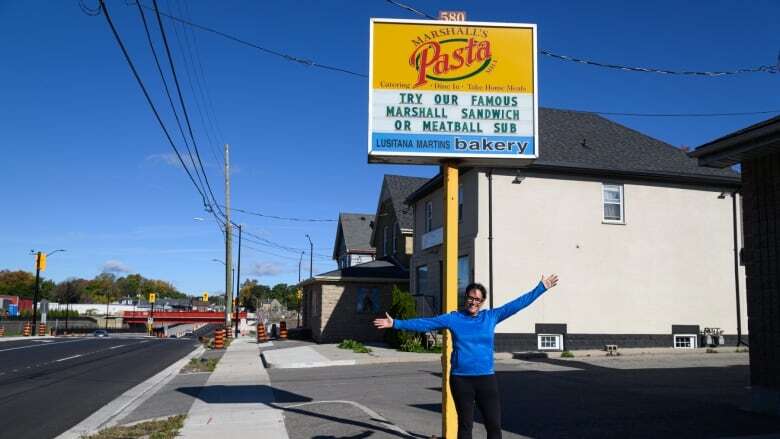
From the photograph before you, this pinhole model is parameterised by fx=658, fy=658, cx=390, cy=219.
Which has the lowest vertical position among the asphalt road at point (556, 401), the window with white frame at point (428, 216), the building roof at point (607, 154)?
the asphalt road at point (556, 401)

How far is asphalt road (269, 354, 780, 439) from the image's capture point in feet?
27.0

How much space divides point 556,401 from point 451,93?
5207mm

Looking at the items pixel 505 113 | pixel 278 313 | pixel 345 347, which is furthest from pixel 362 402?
pixel 278 313

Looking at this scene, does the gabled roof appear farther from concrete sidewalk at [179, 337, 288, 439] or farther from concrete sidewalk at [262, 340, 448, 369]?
concrete sidewalk at [179, 337, 288, 439]

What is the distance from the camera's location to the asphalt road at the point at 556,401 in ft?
27.0

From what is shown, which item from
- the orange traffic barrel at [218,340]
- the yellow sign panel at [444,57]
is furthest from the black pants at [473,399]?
the orange traffic barrel at [218,340]

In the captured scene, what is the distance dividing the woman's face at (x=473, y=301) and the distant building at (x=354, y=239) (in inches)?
1409

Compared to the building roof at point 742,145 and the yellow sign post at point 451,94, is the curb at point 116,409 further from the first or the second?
the building roof at point 742,145

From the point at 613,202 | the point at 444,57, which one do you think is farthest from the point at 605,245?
the point at 444,57

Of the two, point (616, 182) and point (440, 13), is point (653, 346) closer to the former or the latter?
point (616, 182)

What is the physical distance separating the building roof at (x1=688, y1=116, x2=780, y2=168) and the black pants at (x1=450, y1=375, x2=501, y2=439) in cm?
583

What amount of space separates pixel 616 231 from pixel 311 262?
1728 inches

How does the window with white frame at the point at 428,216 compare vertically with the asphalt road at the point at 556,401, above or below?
above

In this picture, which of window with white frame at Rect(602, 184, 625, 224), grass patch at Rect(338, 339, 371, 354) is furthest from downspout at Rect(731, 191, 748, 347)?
grass patch at Rect(338, 339, 371, 354)
